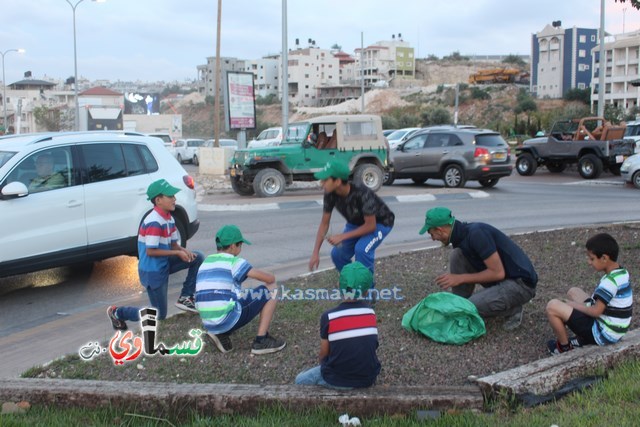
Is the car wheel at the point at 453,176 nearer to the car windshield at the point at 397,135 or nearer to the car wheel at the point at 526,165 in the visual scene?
the car wheel at the point at 526,165

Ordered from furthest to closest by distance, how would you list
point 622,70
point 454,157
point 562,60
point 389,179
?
point 562,60
point 622,70
point 389,179
point 454,157

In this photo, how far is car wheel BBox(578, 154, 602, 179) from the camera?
23641mm

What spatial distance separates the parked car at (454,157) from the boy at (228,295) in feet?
49.8

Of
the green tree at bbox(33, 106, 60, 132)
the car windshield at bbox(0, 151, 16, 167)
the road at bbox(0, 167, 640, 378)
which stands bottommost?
the road at bbox(0, 167, 640, 378)

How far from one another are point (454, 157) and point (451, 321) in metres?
15.7

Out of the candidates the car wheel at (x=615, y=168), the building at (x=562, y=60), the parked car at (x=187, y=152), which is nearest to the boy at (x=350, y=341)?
the car wheel at (x=615, y=168)

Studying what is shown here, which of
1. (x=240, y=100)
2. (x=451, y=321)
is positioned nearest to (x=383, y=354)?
(x=451, y=321)

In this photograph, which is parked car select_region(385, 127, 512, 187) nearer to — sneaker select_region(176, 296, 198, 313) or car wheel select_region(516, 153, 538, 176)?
car wheel select_region(516, 153, 538, 176)

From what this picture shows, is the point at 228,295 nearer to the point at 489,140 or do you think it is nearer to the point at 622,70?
the point at 489,140

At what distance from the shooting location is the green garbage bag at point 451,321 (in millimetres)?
5332

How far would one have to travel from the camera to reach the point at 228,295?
5324 millimetres

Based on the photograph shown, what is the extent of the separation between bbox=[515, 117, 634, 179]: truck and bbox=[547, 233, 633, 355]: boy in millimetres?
19854

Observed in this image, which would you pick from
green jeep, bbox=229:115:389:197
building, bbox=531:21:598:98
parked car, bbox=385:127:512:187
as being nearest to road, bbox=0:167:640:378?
parked car, bbox=385:127:512:187

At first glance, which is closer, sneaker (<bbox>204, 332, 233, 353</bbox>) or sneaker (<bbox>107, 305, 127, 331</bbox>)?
sneaker (<bbox>204, 332, 233, 353</bbox>)
